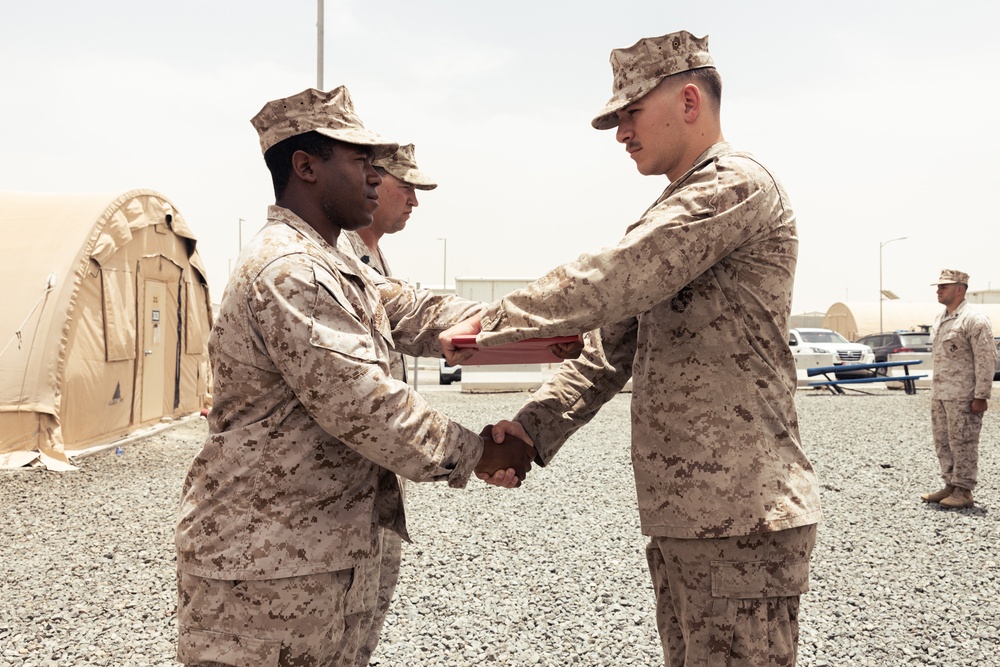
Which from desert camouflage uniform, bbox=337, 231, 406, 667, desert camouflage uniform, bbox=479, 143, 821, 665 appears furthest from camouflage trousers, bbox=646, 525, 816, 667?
desert camouflage uniform, bbox=337, 231, 406, 667

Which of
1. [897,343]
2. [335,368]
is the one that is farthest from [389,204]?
[897,343]

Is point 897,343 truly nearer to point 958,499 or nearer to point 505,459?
point 958,499

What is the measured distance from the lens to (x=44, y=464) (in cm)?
864

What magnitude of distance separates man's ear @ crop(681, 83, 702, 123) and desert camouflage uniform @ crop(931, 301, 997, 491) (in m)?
6.23

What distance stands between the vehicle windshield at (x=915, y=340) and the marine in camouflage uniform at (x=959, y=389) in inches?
758

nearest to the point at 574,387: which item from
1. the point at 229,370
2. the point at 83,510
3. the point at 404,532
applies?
the point at 404,532

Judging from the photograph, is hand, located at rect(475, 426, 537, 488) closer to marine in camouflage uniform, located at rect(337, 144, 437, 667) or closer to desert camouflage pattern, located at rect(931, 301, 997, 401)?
marine in camouflage uniform, located at rect(337, 144, 437, 667)

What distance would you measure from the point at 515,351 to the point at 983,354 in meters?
6.57

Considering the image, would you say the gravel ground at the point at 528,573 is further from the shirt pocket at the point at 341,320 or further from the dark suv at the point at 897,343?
the dark suv at the point at 897,343

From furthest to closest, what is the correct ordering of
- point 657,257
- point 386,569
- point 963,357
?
point 963,357 < point 386,569 < point 657,257

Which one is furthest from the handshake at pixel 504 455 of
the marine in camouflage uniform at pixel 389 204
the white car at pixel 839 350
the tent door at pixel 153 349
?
the white car at pixel 839 350

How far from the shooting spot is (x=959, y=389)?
755cm

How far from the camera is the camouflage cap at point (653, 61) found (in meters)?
2.37

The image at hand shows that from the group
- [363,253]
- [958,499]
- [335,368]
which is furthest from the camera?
[958,499]
